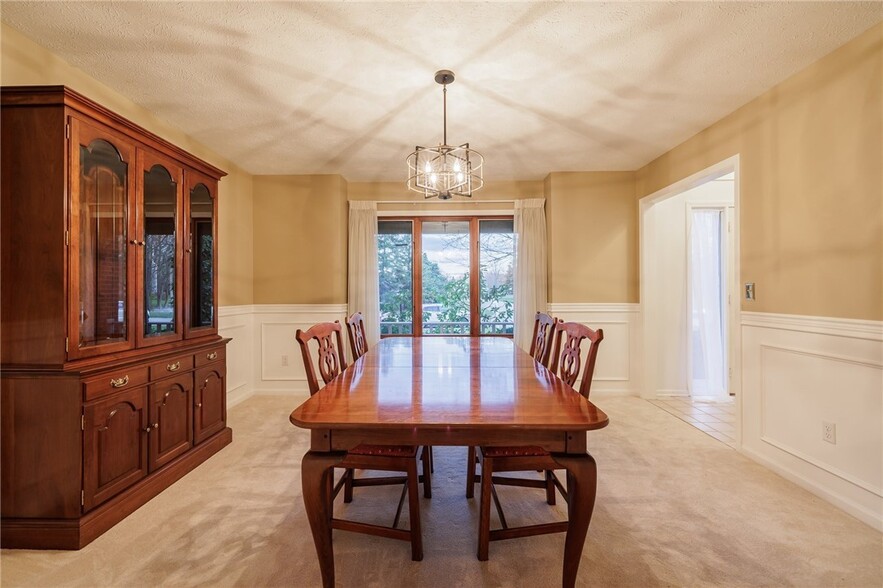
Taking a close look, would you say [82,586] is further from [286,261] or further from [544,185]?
[544,185]

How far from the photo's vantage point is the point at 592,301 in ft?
14.2

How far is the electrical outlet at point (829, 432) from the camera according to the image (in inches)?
83.5

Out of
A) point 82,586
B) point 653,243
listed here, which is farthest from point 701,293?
point 82,586

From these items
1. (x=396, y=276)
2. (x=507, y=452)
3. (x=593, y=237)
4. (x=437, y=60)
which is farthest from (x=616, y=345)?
(x=437, y=60)

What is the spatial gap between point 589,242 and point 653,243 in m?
0.65

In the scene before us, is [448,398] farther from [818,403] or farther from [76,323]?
[818,403]

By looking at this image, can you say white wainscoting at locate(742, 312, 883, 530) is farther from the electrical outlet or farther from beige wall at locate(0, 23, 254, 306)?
beige wall at locate(0, 23, 254, 306)

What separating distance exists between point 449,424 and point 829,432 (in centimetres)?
237

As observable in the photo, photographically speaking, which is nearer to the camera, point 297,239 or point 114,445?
point 114,445

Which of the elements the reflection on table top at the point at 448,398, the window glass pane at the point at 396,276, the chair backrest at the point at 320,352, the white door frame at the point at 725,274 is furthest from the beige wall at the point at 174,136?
the white door frame at the point at 725,274

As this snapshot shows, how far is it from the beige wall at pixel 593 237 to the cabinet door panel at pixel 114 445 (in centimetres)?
376

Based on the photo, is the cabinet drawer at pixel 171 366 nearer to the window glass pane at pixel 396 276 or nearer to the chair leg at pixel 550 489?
the chair leg at pixel 550 489

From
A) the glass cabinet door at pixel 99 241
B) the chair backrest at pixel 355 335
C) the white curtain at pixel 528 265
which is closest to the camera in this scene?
the glass cabinet door at pixel 99 241

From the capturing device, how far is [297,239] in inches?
173
